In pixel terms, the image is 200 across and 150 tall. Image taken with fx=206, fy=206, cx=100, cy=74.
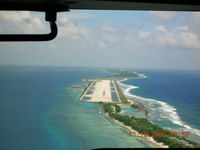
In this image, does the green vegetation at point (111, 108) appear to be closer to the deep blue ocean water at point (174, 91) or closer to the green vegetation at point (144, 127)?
the green vegetation at point (144, 127)

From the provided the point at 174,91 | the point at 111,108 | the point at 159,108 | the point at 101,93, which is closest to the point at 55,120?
the point at 111,108

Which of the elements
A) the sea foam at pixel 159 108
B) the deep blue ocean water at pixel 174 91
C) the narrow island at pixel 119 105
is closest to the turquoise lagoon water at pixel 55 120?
the narrow island at pixel 119 105

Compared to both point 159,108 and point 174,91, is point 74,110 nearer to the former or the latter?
point 159,108

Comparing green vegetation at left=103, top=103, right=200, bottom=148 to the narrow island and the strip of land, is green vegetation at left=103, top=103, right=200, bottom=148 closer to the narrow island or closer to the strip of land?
the narrow island

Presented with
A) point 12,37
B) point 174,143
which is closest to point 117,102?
point 174,143

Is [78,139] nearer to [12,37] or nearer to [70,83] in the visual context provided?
[70,83]

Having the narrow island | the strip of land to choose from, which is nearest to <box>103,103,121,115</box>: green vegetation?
the narrow island

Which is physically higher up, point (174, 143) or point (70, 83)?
point (70, 83)
